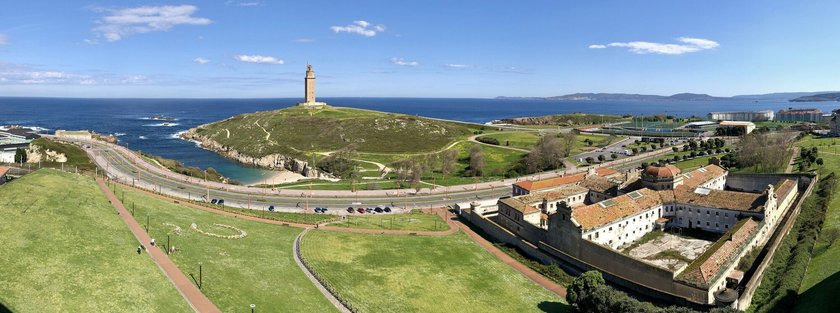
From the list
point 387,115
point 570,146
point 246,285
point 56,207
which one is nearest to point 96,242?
point 56,207

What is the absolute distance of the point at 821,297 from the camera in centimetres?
3706

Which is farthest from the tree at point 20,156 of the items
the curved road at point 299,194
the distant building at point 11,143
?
the curved road at point 299,194

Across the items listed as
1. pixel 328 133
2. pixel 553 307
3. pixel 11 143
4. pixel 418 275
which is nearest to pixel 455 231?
pixel 418 275

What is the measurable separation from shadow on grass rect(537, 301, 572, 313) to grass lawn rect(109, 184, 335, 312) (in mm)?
18881

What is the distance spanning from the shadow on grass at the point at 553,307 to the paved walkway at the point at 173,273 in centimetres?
2761

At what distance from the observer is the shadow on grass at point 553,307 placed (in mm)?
45344

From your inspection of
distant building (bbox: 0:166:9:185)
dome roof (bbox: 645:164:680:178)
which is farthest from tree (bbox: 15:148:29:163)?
dome roof (bbox: 645:164:680:178)

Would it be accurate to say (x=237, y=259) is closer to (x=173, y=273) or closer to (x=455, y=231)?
(x=173, y=273)

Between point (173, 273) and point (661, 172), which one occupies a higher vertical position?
point (661, 172)

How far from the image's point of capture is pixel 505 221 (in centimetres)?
6769

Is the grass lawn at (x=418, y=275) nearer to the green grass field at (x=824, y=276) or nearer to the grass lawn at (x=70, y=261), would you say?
the grass lawn at (x=70, y=261)

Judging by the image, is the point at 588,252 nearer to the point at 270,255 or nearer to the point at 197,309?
the point at 270,255

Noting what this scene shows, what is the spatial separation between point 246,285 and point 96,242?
45.4 feet

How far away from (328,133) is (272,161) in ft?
80.6
